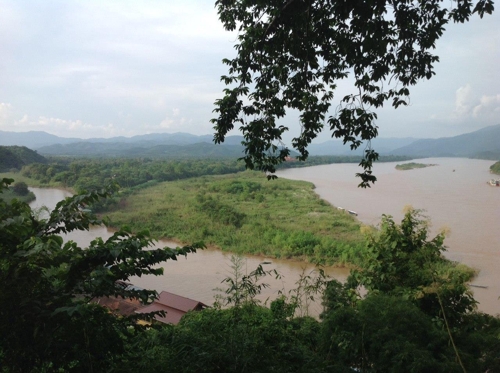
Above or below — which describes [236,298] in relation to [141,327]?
below

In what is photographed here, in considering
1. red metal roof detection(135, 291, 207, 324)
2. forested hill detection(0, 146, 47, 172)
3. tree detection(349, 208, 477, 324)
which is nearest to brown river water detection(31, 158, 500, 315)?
red metal roof detection(135, 291, 207, 324)

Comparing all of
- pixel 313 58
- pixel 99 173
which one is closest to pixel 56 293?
pixel 313 58

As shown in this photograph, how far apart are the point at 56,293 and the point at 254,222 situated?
14507mm

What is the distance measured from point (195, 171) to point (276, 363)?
3632 centimetres

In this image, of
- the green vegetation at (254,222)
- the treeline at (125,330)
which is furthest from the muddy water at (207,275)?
the treeline at (125,330)

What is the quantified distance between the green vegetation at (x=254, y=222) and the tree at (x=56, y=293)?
772 cm

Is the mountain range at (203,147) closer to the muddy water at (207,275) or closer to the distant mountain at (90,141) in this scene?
the distant mountain at (90,141)

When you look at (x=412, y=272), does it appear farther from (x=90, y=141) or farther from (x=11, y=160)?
(x=90, y=141)

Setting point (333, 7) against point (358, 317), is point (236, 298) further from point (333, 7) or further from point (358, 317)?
point (333, 7)

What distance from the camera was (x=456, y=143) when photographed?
413ft

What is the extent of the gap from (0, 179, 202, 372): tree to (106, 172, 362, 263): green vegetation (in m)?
7.72

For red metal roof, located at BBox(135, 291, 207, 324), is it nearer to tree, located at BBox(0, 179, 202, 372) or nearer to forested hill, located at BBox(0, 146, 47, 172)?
tree, located at BBox(0, 179, 202, 372)

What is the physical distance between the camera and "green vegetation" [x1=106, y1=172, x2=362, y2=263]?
1288cm

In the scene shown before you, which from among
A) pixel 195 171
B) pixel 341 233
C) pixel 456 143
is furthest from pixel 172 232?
pixel 456 143
